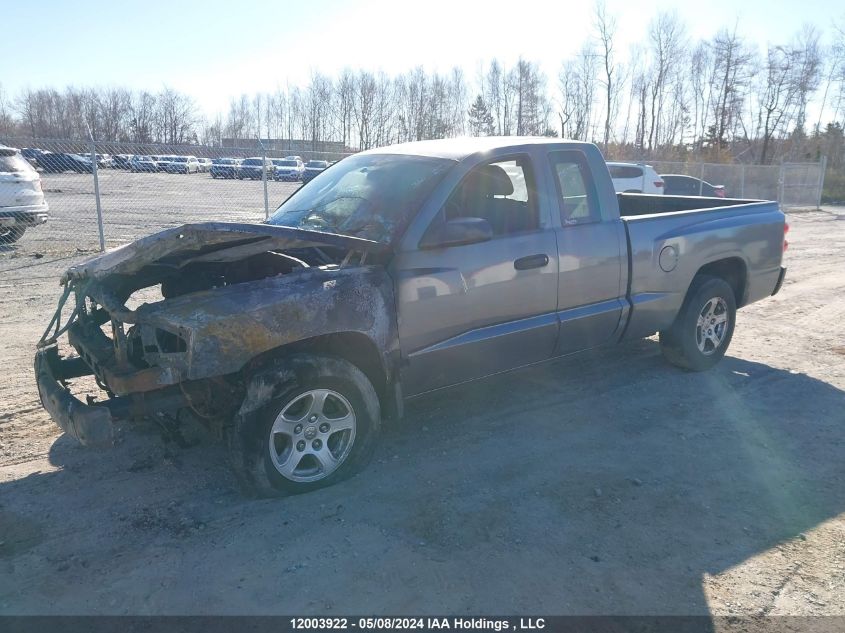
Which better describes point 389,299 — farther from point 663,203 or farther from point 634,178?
point 634,178

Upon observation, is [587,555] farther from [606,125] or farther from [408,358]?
[606,125]

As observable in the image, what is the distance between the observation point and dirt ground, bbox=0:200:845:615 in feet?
10.2

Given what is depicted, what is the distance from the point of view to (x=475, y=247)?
4457 millimetres

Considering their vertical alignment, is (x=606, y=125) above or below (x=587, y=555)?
above

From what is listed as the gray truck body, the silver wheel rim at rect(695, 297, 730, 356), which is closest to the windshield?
the gray truck body

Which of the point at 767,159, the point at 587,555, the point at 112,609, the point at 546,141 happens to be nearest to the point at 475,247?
the point at 546,141

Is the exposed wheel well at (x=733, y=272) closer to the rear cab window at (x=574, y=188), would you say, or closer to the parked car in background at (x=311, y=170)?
the rear cab window at (x=574, y=188)

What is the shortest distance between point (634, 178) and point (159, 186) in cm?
1640

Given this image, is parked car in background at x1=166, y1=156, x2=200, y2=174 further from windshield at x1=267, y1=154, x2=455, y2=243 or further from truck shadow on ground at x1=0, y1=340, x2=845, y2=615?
truck shadow on ground at x1=0, y1=340, x2=845, y2=615

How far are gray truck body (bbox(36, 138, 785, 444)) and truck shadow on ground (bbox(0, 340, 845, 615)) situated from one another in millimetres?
551

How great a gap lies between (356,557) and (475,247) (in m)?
2.11

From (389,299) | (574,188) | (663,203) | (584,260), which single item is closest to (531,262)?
(584,260)

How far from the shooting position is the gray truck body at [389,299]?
11.9ft

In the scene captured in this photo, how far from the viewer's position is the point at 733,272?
654 cm
